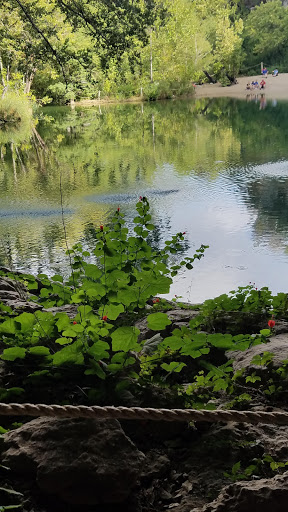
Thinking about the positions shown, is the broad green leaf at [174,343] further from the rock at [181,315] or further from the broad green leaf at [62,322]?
the rock at [181,315]

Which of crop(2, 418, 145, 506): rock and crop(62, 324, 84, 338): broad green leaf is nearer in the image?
crop(2, 418, 145, 506): rock

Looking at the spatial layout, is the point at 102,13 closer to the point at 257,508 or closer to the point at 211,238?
the point at 211,238

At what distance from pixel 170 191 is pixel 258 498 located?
42.5ft

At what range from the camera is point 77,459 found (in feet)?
6.19

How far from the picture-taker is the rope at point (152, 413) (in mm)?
1751

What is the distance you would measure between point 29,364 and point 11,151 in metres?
21.8

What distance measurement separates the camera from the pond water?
925 centimetres

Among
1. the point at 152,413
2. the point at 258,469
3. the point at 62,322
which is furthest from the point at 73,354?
the point at 258,469

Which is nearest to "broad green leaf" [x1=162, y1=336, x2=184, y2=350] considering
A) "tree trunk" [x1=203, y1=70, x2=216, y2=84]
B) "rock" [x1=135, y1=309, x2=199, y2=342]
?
"rock" [x1=135, y1=309, x2=199, y2=342]

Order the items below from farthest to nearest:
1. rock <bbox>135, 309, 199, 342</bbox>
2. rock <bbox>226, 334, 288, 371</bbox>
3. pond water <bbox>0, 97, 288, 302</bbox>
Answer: pond water <bbox>0, 97, 288, 302</bbox>
rock <bbox>135, 309, 199, 342</bbox>
rock <bbox>226, 334, 288, 371</bbox>

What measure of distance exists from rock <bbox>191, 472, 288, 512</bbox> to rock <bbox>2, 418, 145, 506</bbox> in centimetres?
33

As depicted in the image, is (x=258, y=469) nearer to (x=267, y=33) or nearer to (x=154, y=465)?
(x=154, y=465)

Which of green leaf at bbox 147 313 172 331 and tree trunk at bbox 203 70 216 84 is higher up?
tree trunk at bbox 203 70 216 84

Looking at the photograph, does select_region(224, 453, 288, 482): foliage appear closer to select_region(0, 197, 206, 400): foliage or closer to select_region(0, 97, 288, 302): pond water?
select_region(0, 197, 206, 400): foliage
